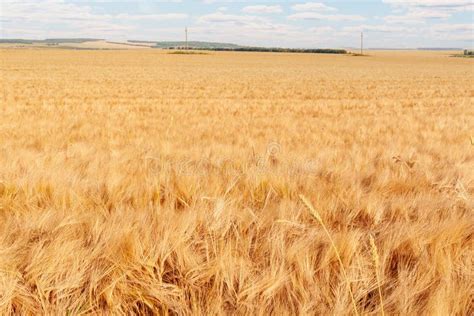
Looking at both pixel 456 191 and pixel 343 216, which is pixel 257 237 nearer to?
pixel 343 216

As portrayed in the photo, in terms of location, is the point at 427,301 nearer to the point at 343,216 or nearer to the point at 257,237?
the point at 257,237

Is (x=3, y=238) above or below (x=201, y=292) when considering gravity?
above

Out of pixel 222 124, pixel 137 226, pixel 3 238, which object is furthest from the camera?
pixel 222 124

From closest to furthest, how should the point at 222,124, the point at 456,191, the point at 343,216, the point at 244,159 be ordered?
the point at 343,216 < the point at 456,191 < the point at 244,159 < the point at 222,124

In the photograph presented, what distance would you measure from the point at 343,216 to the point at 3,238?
5.51ft

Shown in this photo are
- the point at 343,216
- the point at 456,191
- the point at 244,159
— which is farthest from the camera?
the point at 244,159

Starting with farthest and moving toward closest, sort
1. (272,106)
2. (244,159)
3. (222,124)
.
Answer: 1. (272,106)
2. (222,124)
3. (244,159)

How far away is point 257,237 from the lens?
2.03 m

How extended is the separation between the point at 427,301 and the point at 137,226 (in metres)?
1.19

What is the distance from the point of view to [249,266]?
1759 mm

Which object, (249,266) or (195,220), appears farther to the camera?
(195,220)

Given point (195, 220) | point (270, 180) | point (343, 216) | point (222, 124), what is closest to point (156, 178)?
point (270, 180)

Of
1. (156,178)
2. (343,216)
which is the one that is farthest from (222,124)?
(343,216)

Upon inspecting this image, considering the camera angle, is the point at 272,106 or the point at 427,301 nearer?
the point at 427,301
